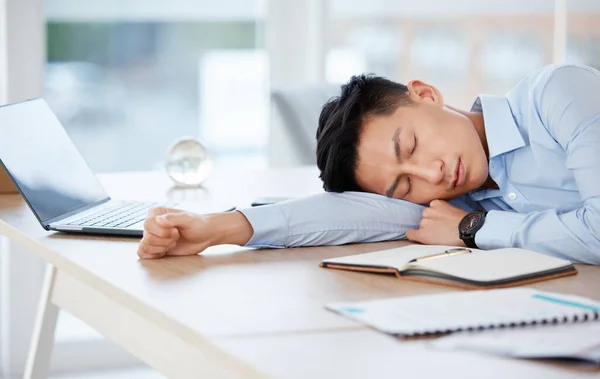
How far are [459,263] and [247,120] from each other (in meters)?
2.46

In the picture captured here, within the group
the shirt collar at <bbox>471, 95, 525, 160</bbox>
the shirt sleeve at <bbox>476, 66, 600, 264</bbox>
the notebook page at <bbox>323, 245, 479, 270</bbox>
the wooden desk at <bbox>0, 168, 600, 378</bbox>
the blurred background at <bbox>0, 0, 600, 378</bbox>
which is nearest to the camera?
the wooden desk at <bbox>0, 168, 600, 378</bbox>

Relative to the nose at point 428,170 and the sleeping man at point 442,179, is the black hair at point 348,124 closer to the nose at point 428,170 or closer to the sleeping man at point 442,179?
the sleeping man at point 442,179

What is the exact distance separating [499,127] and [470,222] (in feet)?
0.67

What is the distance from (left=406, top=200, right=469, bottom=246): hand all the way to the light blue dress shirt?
0.04 meters

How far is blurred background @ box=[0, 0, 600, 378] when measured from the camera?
10.6ft

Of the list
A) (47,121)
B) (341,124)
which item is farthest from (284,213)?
(47,121)

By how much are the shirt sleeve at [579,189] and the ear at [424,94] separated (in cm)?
20

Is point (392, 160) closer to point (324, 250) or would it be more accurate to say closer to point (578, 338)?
point (324, 250)

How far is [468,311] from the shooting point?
0.98 meters

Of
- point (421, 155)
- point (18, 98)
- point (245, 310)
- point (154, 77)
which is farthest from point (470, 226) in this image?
point (154, 77)

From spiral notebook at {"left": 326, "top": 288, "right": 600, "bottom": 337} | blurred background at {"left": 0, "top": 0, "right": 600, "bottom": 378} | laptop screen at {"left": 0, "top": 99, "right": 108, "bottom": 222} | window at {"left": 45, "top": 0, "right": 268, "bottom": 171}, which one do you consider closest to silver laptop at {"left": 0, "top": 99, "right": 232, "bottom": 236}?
laptop screen at {"left": 0, "top": 99, "right": 108, "bottom": 222}

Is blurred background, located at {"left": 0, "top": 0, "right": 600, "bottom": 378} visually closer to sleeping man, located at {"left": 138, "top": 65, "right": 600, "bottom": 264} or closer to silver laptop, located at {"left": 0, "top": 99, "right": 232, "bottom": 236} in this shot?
silver laptop, located at {"left": 0, "top": 99, "right": 232, "bottom": 236}

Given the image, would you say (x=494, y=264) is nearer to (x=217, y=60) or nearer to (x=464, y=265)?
(x=464, y=265)

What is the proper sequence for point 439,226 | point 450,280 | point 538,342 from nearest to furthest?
point 538,342, point 450,280, point 439,226
